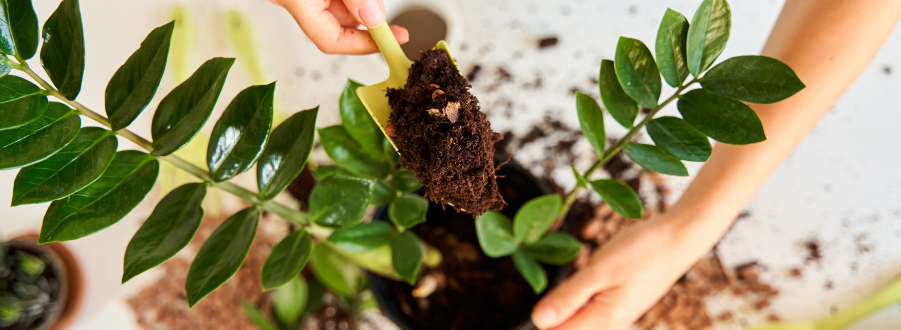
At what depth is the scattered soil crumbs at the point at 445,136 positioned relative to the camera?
480 mm

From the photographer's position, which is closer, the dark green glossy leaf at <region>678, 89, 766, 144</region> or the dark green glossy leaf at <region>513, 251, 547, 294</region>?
the dark green glossy leaf at <region>678, 89, 766, 144</region>

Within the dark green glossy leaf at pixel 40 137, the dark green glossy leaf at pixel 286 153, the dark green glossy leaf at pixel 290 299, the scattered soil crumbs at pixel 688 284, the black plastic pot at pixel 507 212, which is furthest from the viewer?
the scattered soil crumbs at pixel 688 284

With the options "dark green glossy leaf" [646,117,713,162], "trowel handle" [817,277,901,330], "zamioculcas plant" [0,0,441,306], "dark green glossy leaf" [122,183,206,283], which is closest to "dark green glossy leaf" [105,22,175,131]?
"zamioculcas plant" [0,0,441,306]

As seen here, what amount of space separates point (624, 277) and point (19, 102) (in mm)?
826

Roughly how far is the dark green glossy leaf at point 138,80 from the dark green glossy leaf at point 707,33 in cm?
55

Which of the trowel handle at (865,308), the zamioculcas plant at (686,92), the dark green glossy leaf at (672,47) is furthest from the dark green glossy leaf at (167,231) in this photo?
the trowel handle at (865,308)

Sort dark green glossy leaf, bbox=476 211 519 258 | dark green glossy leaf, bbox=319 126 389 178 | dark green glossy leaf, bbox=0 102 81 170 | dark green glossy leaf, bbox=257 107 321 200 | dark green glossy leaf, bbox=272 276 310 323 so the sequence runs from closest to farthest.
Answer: dark green glossy leaf, bbox=0 102 81 170 < dark green glossy leaf, bbox=257 107 321 200 < dark green glossy leaf, bbox=319 126 389 178 < dark green glossy leaf, bbox=476 211 519 258 < dark green glossy leaf, bbox=272 276 310 323

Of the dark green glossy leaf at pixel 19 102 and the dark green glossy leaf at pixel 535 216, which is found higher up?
the dark green glossy leaf at pixel 19 102

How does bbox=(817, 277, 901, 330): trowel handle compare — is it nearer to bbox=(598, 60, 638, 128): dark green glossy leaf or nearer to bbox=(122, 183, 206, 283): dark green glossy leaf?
bbox=(598, 60, 638, 128): dark green glossy leaf

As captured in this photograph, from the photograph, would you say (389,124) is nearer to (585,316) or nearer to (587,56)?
(585,316)

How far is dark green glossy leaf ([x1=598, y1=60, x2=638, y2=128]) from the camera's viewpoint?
59cm

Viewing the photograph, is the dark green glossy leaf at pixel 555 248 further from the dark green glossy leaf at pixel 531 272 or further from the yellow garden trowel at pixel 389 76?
the yellow garden trowel at pixel 389 76

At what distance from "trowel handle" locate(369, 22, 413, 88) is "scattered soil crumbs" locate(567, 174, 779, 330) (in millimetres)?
648

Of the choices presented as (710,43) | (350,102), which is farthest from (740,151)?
(350,102)
